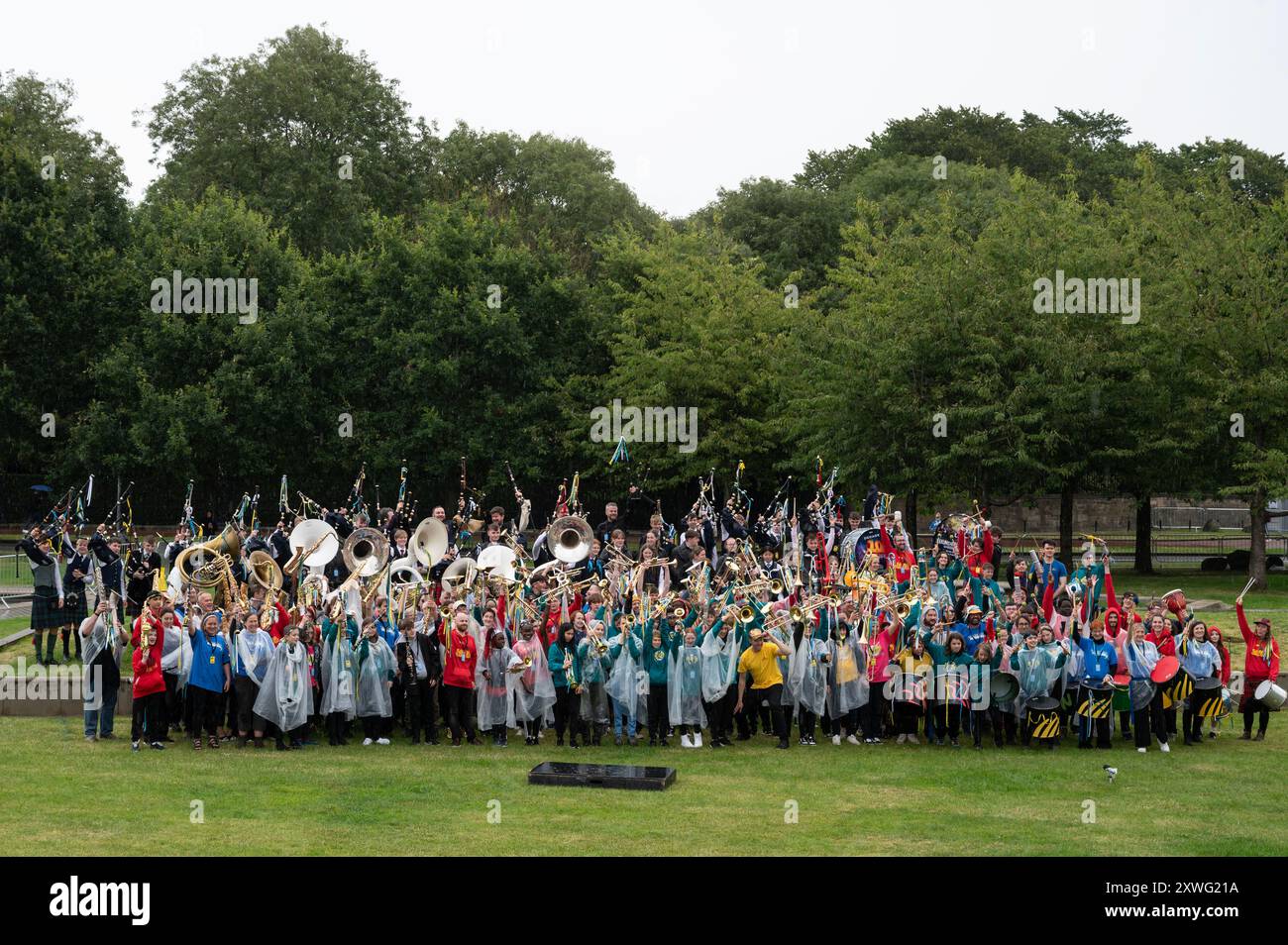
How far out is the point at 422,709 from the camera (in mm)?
18688

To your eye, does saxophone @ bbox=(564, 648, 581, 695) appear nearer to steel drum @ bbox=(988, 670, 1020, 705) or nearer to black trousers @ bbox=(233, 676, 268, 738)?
black trousers @ bbox=(233, 676, 268, 738)

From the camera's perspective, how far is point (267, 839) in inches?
518

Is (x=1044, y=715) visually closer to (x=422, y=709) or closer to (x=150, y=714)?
(x=422, y=709)

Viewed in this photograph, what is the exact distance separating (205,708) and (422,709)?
105 inches

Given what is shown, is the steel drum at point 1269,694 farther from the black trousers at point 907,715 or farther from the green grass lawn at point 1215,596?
the green grass lawn at point 1215,596

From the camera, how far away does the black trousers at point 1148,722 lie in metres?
18.2

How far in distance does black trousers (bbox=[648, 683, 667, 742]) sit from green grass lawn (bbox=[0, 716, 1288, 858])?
0.55 meters

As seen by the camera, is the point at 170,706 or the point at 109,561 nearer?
the point at 170,706

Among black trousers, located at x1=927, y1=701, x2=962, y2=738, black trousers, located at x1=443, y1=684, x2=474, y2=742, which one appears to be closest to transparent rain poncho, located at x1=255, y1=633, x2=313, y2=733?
black trousers, located at x1=443, y1=684, x2=474, y2=742

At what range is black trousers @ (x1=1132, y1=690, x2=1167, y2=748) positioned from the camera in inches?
716

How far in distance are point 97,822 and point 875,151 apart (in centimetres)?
6470

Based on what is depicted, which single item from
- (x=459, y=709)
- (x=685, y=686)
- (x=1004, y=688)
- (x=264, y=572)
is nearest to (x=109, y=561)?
(x=264, y=572)

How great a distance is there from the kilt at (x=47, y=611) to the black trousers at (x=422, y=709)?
7768 mm

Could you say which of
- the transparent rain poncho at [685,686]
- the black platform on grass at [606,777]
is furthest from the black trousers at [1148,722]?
the black platform on grass at [606,777]
